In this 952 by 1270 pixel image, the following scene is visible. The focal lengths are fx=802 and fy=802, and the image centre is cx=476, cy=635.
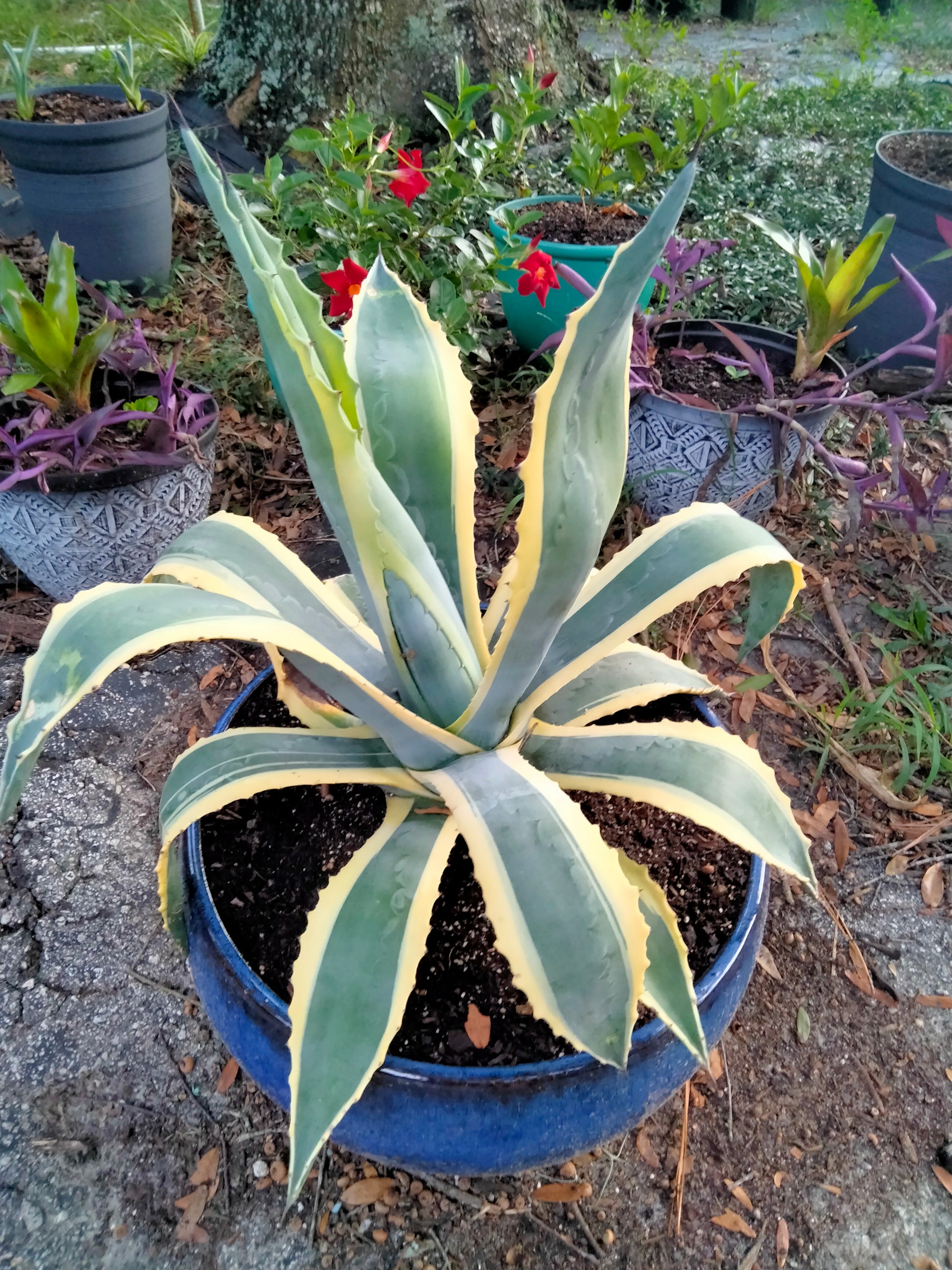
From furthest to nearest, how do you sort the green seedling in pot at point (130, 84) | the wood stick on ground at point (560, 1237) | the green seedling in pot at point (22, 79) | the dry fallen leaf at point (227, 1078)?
the green seedling in pot at point (130, 84) < the green seedling in pot at point (22, 79) < the dry fallen leaf at point (227, 1078) < the wood stick on ground at point (560, 1237)

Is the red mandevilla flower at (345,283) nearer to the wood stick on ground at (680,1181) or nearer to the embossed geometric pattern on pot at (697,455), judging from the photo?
the embossed geometric pattern on pot at (697,455)

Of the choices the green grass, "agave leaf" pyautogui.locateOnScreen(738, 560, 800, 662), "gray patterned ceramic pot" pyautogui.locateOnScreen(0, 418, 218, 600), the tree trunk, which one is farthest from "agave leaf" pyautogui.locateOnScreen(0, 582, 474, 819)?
the green grass

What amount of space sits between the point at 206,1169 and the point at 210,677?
79 centimetres

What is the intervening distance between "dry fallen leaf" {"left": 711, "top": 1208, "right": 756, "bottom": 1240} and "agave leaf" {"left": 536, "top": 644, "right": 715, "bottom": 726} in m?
0.63

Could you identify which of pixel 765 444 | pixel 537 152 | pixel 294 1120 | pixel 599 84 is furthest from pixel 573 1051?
pixel 599 84

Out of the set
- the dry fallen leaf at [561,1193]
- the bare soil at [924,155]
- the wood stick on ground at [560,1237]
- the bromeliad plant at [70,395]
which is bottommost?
the wood stick on ground at [560,1237]

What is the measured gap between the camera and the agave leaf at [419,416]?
697 millimetres

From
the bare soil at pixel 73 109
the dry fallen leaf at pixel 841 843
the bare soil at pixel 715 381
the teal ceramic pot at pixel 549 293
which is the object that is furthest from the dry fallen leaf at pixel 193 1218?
the bare soil at pixel 73 109

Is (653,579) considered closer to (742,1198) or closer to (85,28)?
(742,1198)

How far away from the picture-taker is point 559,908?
0.56 metres

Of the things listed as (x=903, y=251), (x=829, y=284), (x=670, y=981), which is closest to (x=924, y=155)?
(x=903, y=251)

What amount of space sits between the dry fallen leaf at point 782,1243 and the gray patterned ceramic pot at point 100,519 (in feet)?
4.28

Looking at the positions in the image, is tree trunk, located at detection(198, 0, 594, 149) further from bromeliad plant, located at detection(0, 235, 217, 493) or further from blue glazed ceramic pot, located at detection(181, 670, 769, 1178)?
blue glazed ceramic pot, located at detection(181, 670, 769, 1178)

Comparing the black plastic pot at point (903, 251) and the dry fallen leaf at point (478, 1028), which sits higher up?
the black plastic pot at point (903, 251)
